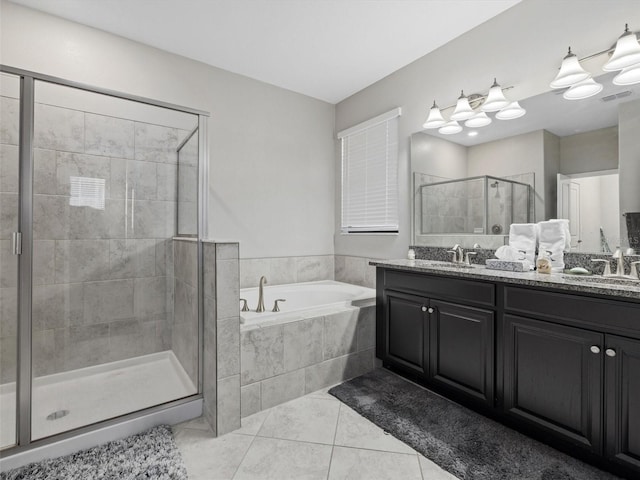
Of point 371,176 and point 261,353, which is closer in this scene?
point 261,353

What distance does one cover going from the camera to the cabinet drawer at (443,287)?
1.84m

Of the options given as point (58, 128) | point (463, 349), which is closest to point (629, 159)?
point (463, 349)

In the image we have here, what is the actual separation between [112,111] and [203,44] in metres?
1.01

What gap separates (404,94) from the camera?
2971mm

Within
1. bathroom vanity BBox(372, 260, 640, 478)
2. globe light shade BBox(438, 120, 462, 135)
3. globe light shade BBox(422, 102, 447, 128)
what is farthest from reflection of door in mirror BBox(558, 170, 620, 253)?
globe light shade BBox(422, 102, 447, 128)

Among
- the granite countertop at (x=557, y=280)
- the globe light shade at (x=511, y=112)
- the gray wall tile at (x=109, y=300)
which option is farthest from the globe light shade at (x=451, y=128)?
the gray wall tile at (x=109, y=300)

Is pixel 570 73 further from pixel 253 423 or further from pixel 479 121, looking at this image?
pixel 253 423

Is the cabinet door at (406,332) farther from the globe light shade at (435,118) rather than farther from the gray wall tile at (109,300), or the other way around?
the gray wall tile at (109,300)

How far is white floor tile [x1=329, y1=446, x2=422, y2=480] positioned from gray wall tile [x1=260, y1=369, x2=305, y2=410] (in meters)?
0.55

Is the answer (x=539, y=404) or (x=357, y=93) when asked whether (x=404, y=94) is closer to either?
(x=357, y=93)

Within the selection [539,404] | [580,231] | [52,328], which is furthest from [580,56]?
[52,328]

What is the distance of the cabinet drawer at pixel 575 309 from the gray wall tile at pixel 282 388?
1365 mm

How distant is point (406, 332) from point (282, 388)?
0.95 metres

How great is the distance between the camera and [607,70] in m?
1.77
